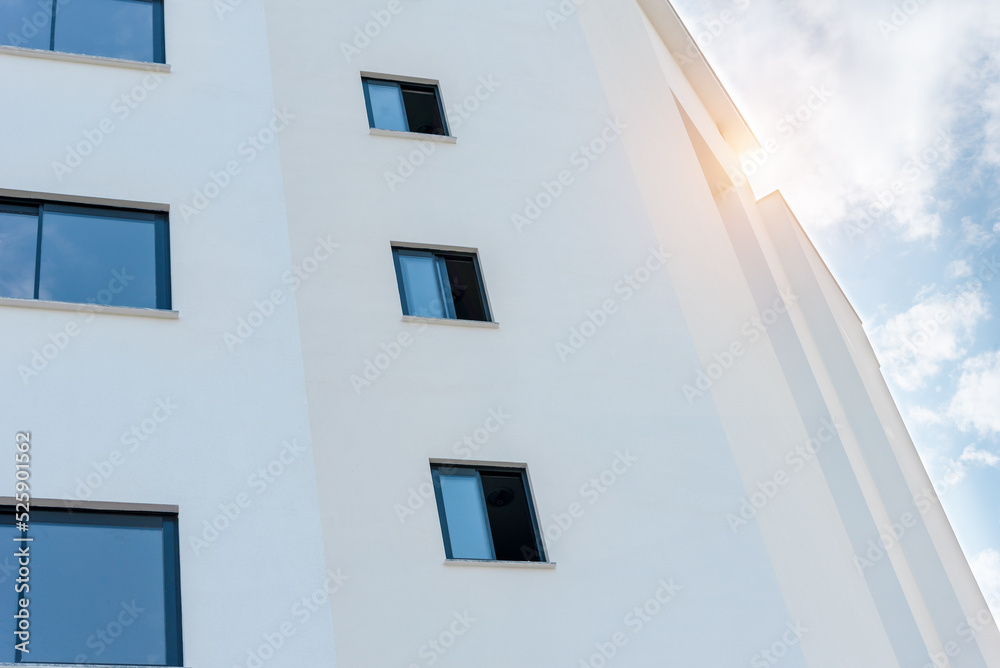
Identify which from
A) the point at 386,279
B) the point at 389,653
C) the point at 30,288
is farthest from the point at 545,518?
the point at 30,288

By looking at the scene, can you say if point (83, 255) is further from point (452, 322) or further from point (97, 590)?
point (452, 322)

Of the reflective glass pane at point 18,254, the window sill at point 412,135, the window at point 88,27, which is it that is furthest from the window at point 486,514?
the window at point 88,27

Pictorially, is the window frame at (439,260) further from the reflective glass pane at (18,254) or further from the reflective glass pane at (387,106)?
the reflective glass pane at (18,254)

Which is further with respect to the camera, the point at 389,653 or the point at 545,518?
the point at 545,518

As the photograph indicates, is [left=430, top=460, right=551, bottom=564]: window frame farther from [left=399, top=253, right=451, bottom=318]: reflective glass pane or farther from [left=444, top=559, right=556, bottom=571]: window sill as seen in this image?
[left=399, top=253, right=451, bottom=318]: reflective glass pane

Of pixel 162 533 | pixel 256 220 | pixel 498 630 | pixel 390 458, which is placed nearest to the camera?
pixel 162 533

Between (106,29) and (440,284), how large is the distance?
18.8 feet

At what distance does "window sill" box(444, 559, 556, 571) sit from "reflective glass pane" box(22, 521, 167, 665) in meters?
3.13

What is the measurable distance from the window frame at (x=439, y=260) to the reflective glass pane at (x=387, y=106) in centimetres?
233

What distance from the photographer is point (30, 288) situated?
1144cm

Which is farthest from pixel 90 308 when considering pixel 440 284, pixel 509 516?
pixel 509 516

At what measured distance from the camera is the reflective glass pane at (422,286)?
13.7 metres

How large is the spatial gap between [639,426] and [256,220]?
18.1ft

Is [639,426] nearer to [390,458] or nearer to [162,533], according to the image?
[390,458]
